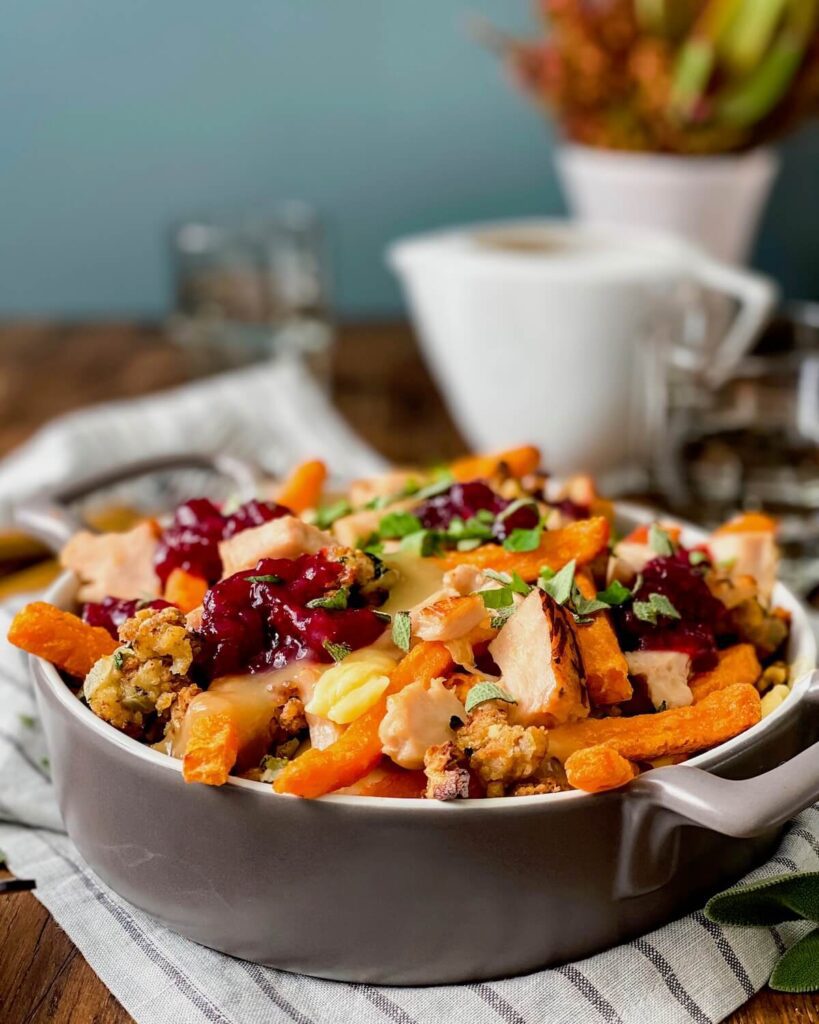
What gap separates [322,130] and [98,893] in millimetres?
2538

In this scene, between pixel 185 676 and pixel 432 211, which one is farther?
pixel 432 211

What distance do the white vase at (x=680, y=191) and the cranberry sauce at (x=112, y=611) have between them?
1700 millimetres

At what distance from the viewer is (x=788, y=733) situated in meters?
1.17

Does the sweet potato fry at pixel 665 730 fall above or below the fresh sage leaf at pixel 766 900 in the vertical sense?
above

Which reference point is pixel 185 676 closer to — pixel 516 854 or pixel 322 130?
pixel 516 854

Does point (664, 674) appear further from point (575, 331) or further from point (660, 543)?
point (575, 331)

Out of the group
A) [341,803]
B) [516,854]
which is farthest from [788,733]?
[341,803]

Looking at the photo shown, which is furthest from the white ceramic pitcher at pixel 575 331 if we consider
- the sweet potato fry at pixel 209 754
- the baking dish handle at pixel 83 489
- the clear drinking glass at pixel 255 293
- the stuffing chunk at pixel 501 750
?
the sweet potato fry at pixel 209 754

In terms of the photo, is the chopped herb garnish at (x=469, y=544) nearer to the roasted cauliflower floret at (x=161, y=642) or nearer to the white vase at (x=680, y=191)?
the roasted cauliflower floret at (x=161, y=642)

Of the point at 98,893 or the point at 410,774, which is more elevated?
the point at 410,774

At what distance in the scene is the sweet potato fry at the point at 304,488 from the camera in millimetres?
1504

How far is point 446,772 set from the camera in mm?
1027

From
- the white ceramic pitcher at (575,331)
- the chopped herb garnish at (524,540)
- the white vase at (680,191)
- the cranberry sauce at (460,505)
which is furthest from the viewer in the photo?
the white vase at (680,191)

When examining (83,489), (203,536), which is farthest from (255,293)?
(203,536)
